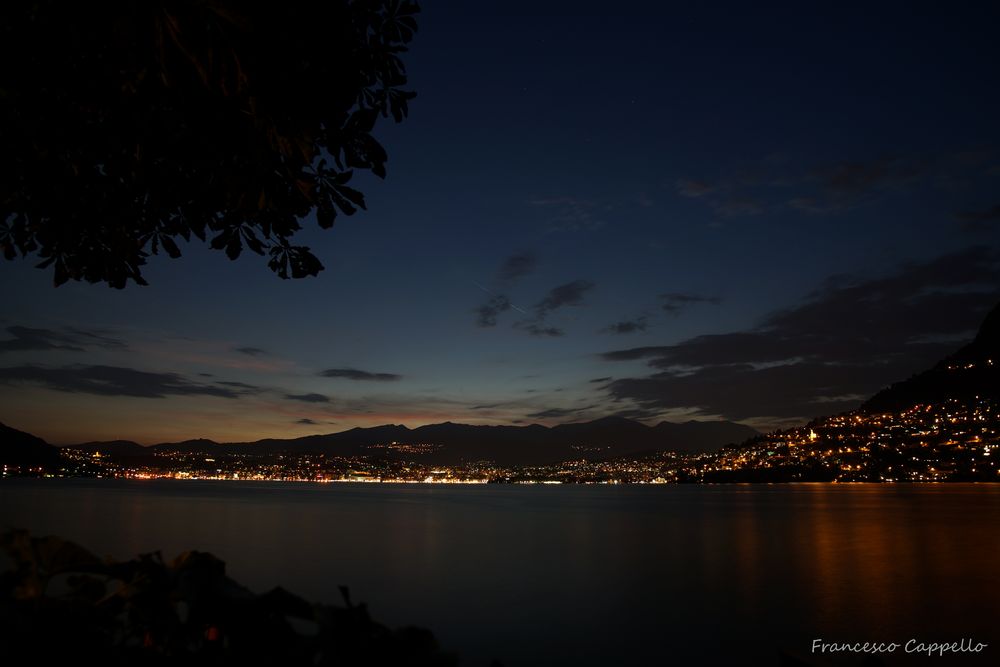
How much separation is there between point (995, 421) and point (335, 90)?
153m

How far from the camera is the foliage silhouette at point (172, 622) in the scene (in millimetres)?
1925

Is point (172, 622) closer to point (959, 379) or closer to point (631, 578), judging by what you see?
point (631, 578)

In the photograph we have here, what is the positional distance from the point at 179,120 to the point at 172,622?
3.38 meters

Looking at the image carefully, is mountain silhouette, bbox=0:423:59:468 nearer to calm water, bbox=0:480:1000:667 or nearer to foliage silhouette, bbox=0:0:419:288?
calm water, bbox=0:480:1000:667

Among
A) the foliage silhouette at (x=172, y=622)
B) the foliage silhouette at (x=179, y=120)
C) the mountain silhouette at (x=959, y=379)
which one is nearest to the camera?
the foliage silhouette at (x=172, y=622)

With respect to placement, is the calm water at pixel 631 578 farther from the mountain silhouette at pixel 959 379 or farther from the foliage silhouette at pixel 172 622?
the mountain silhouette at pixel 959 379

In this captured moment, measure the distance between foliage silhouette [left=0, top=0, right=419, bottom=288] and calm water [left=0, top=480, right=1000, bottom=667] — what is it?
9643mm

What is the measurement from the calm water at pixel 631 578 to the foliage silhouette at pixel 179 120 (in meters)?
9.64

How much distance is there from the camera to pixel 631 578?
22.3 metres

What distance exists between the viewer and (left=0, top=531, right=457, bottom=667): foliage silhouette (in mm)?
1925

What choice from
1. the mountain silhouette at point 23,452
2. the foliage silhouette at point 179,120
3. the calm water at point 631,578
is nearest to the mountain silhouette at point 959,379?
the calm water at point 631,578

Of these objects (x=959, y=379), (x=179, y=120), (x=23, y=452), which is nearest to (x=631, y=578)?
(x=179, y=120)

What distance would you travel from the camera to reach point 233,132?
Result: 4664mm

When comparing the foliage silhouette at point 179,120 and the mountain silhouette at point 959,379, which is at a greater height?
the mountain silhouette at point 959,379
